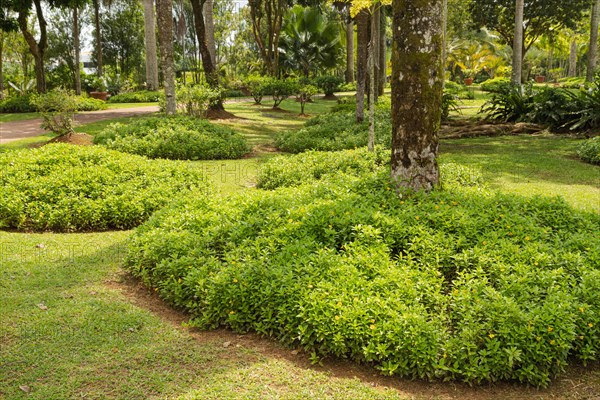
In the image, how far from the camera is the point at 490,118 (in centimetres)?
1686

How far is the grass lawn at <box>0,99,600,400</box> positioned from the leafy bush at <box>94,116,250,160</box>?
5.55m

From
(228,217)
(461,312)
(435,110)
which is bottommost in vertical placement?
(461,312)

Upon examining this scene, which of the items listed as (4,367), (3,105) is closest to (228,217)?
(4,367)

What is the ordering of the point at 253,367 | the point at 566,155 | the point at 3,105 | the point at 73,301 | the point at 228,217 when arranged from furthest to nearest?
the point at 3,105, the point at 566,155, the point at 228,217, the point at 73,301, the point at 253,367

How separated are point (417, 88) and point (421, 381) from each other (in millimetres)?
3075

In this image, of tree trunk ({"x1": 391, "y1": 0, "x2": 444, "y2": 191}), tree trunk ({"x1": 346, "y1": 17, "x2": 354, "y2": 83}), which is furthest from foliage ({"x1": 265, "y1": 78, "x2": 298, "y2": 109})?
tree trunk ({"x1": 391, "y1": 0, "x2": 444, "y2": 191})

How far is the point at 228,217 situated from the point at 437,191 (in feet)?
7.12

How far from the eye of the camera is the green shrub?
10.8m

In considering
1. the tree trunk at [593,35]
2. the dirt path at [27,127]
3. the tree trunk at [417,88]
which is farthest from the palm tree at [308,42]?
the tree trunk at [417,88]

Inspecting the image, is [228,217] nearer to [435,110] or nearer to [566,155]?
[435,110]

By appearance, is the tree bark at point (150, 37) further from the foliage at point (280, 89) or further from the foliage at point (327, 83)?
the foliage at point (327, 83)

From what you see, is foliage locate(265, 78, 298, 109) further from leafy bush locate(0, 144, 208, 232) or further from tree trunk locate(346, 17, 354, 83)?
leafy bush locate(0, 144, 208, 232)

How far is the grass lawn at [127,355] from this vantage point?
3.44 meters

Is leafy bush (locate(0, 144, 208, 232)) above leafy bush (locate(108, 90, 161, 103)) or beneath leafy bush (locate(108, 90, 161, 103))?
beneath
